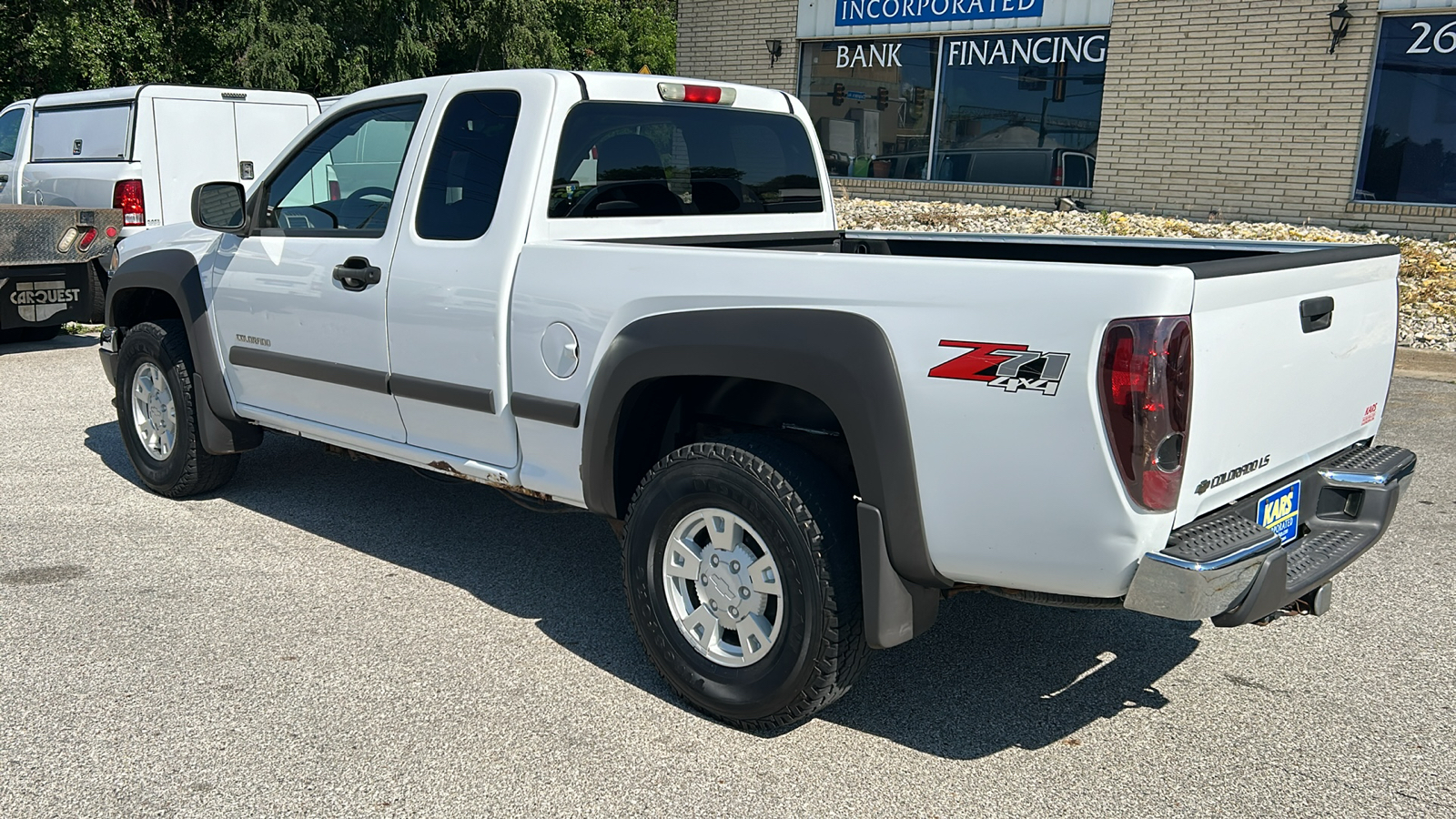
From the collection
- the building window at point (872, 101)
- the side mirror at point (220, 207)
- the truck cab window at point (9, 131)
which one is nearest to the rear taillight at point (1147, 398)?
the side mirror at point (220, 207)

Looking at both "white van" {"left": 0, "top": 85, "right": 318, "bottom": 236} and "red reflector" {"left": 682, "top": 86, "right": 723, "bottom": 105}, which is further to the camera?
"white van" {"left": 0, "top": 85, "right": 318, "bottom": 236}

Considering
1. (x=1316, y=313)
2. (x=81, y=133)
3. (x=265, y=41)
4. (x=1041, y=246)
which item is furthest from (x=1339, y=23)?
(x=265, y=41)

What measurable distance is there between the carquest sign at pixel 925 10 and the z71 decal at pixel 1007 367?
1152 cm

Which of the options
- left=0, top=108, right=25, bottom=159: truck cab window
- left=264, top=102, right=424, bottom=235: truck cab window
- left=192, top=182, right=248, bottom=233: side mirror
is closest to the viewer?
left=264, top=102, right=424, bottom=235: truck cab window

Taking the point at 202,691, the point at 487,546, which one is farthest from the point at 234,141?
the point at 202,691

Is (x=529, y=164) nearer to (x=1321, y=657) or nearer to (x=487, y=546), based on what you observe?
(x=487, y=546)

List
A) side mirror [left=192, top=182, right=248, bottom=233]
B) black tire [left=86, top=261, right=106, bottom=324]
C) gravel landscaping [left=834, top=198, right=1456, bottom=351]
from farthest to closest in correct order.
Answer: gravel landscaping [left=834, top=198, right=1456, bottom=351] < black tire [left=86, top=261, right=106, bottom=324] < side mirror [left=192, top=182, right=248, bottom=233]

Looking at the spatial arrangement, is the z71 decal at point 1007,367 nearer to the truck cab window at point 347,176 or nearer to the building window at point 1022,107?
the truck cab window at point 347,176

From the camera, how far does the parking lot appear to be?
312cm

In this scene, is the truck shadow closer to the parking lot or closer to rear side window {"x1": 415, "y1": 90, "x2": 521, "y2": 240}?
the parking lot

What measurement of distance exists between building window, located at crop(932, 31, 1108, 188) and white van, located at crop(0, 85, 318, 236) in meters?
7.28

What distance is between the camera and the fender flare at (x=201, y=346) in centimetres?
524

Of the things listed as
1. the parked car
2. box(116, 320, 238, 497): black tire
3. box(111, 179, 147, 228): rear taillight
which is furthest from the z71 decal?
box(111, 179, 147, 228): rear taillight

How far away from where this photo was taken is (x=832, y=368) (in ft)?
10.2
